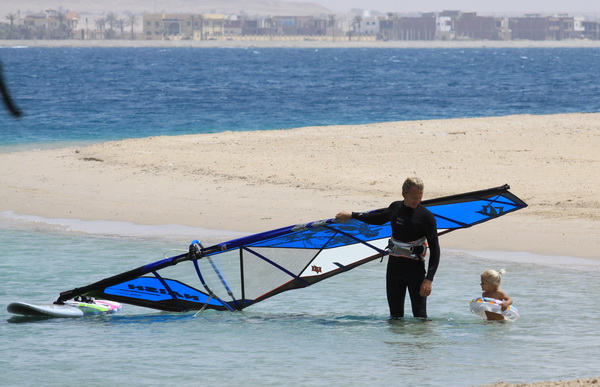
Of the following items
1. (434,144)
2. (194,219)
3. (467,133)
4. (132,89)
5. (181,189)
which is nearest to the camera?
(194,219)

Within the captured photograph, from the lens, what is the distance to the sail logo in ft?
26.7

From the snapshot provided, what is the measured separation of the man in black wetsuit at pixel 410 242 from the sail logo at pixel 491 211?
1095mm

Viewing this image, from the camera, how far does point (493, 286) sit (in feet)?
25.6

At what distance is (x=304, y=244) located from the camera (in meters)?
8.55

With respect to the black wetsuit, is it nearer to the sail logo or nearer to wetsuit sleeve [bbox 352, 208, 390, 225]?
wetsuit sleeve [bbox 352, 208, 390, 225]

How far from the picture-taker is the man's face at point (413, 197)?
6963 mm

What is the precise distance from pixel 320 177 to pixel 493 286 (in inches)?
317

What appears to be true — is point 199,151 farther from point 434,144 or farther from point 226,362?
point 226,362

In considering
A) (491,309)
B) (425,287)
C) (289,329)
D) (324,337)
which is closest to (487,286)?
(491,309)

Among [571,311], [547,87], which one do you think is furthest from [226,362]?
[547,87]

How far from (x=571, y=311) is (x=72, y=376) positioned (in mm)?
4538

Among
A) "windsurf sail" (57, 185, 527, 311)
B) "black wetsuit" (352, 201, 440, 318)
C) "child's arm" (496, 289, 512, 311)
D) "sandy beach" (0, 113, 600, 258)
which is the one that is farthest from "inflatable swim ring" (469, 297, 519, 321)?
"sandy beach" (0, 113, 600, 258)

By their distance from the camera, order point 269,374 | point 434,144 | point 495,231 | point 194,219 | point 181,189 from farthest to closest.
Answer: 1. point 434,144
2. point 181,189
3. point 194,219
4. point 495,231
5. point 269,374

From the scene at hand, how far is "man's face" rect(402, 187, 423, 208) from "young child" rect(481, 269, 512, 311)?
104cm
